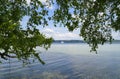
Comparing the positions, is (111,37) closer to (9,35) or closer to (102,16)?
(102,16)

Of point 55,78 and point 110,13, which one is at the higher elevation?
point 110,13

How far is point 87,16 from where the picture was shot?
39.0ft

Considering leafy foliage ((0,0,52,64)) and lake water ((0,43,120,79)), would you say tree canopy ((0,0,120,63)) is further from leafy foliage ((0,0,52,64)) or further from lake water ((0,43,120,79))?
lake water ((0,43,120,79))

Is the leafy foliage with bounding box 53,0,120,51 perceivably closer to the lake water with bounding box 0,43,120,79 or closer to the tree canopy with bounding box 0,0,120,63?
the tree canopy with bounding box 0,0,120,63

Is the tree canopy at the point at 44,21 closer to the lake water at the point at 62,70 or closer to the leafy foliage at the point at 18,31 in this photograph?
the leafy foliage at the point at 18,31

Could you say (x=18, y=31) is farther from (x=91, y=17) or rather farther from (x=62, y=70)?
(x=62, y=70)

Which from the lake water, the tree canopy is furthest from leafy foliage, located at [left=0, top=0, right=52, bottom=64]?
the lake water

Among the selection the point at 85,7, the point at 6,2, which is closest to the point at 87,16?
the point at 85,7

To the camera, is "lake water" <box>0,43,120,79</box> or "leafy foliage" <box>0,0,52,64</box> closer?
"leafy foliage" <box>0,0,52,64</box>

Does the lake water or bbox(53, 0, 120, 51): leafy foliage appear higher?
bbox(53, 0, 120, 51): leafy foliage

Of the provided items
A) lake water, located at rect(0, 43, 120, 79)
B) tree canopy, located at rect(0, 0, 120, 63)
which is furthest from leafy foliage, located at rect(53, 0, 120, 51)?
lake water, located at rect(0, 43, 120, 79)

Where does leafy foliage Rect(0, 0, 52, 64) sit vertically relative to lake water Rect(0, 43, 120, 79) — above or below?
above

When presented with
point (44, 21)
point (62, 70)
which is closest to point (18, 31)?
point (44, 21)

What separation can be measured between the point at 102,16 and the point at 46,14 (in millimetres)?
2743
